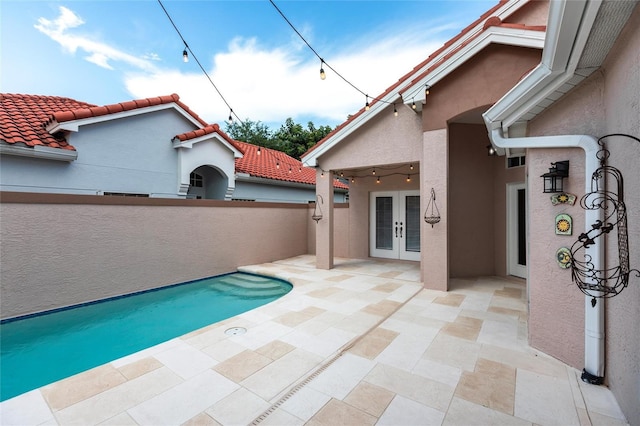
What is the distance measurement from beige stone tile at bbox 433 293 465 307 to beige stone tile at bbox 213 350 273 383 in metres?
4.04

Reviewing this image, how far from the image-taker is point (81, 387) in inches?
→ 122

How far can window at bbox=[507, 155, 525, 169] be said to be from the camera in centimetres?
766

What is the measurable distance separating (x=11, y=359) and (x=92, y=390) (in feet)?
8.82

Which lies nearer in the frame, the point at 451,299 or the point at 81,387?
the point at 81,387

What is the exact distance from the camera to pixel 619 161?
268 centimetres

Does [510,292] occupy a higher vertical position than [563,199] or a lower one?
lower

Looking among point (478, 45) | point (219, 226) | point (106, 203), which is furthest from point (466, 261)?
point (106, 203)

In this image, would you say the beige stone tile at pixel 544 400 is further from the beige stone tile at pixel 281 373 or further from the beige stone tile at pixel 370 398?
the beige stone tile at pixel 281 373

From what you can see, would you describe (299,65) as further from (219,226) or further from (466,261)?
(466,261)

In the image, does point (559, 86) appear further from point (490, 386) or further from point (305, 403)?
point (305, 403)

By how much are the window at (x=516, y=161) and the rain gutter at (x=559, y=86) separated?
4.56 meters

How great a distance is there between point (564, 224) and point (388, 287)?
4.24m

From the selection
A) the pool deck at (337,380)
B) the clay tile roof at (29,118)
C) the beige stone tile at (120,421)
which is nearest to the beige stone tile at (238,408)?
the pool deck at (337,380)

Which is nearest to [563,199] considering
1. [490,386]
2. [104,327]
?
[490,386]
